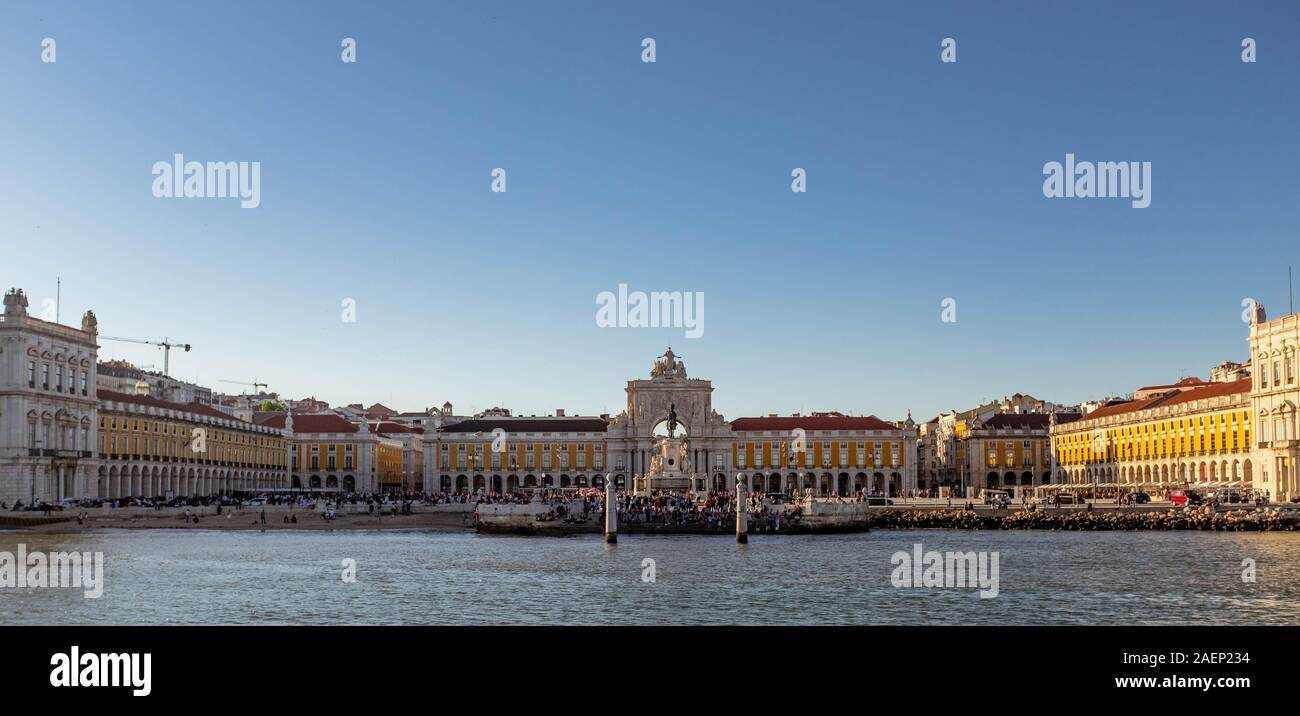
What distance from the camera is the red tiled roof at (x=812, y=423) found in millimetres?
121875

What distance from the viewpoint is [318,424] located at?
121438 millimetres

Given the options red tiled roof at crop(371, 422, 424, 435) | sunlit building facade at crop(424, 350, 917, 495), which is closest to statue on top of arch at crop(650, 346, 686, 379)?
sunlit building facade at crop(424, 350, 917, 495)

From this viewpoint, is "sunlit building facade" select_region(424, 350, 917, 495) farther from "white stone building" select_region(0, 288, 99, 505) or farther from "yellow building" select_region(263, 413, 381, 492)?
"white stone building" select_region(0, 288, 99, 505)

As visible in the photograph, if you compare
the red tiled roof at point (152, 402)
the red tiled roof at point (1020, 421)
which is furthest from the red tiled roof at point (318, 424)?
the red tiled roof at point (1020, 421)

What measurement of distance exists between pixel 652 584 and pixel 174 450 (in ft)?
220

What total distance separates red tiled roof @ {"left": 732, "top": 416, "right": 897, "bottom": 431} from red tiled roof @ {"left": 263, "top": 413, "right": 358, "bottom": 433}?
39.6 m

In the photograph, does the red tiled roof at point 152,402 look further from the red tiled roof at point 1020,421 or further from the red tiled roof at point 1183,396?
the red tiled roof at point 1183,396

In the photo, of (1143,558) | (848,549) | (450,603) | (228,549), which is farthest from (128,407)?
(1143,558)

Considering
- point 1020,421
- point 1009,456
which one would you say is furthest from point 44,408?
point 1020,421

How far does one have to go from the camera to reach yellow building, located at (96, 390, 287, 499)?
82062 mm

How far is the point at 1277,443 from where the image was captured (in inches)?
2916

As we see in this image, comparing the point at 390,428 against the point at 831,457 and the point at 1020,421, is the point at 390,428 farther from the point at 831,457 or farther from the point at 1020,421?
the point at 1020,421

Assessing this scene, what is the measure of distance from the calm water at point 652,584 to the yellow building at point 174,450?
2962cm
